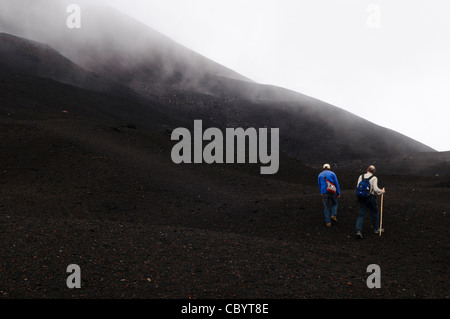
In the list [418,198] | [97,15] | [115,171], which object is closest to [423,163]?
[418,198]

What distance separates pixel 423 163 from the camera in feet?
98.1

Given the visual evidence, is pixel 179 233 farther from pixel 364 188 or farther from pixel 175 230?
pixel 364 188

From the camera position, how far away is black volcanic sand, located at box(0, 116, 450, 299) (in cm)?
548

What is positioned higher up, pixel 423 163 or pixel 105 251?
pixel 423 163

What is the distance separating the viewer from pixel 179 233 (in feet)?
26.2

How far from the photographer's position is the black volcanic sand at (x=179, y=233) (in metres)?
5.48

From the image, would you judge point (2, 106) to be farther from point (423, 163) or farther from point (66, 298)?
point (423, 163)

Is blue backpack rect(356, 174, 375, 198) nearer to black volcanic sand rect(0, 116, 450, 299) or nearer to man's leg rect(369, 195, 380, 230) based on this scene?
man's leg rect(369, 195, 380, 230)
